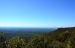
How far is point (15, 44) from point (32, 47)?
2.65 metres

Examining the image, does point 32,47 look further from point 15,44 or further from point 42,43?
point 15,44

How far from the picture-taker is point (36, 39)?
74.5ft

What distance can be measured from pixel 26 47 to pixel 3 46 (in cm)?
300

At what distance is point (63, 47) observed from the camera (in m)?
21.7

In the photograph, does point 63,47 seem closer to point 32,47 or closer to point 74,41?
point 74,41

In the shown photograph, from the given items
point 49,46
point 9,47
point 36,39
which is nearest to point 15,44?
point 9,47

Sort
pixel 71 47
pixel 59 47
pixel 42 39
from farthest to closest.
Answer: pixel 42 39 → pixel 59 47 → pixel 71 47

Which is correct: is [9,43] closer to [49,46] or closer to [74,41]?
[49,46]

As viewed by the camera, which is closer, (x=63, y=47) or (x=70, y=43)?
(x=70, y=43)

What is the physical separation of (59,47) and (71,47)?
1.81 metres

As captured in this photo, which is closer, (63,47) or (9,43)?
(63,47)

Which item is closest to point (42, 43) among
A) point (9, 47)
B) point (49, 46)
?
point (49, 46)

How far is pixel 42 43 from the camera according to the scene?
2200 cm

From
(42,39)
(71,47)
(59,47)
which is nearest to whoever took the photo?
(71,47)
